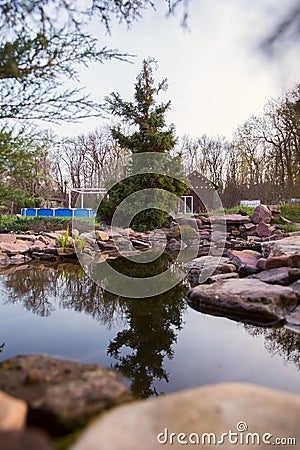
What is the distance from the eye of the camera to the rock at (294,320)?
9.83ft

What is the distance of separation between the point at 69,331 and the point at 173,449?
226cm

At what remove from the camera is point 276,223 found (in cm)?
1216

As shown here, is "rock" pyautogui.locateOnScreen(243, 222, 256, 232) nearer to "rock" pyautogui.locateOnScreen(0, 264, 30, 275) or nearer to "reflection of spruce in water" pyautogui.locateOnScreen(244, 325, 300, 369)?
"rock" pyautogui.locateOnScreen(0, 264, 30, 275)

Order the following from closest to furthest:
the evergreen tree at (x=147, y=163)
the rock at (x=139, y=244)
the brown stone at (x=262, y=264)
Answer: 1. the brown stone at (x=262, y=264)
2. the rock at (x=139, y=244)
3. the evergreen tree at (x=147, y=163)

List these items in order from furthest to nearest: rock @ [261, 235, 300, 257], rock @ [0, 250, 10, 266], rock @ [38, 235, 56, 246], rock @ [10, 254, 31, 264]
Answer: rock @ [38, 235, 56, 246] < rock @ [10, 254, 31, 264] < rock @ [0, 250, 10, 266] < rock @ [261, 235, 300, 257]

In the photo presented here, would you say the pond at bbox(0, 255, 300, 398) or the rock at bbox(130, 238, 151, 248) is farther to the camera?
the rock at bbox(130, 238, 151, 248)

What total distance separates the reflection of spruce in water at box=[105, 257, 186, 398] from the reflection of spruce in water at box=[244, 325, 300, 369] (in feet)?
2.32

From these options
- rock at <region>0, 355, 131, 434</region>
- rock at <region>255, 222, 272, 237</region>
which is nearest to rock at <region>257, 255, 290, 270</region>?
rock at <region>0, 355, 131, 434</region>

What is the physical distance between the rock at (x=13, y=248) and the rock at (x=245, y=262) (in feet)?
14.7

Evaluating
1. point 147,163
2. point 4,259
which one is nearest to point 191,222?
point 147,163

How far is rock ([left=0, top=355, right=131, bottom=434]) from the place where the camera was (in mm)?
1108

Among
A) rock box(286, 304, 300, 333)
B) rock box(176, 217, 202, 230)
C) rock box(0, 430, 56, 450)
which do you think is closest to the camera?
rock box(0, 430, 56, 450)

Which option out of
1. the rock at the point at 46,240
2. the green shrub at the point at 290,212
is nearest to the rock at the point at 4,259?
the rock at the point at 46,240

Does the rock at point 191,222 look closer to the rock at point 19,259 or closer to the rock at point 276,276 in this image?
the rock at point 19,259
